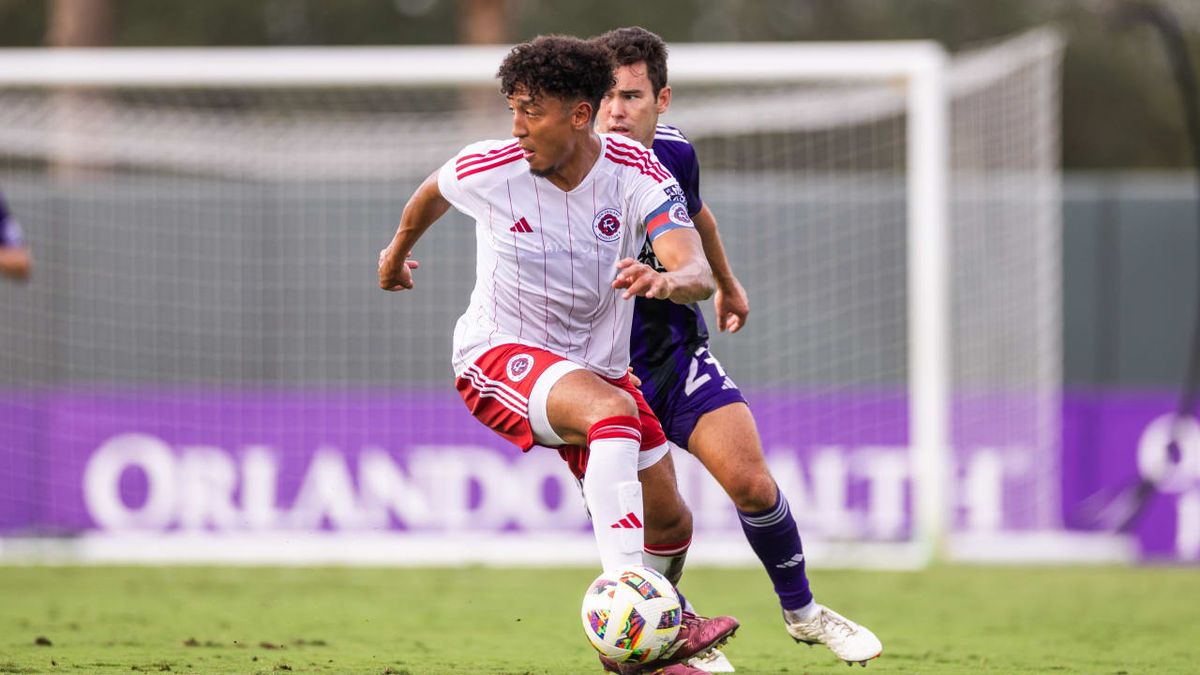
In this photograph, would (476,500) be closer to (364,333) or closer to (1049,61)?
(364,333)

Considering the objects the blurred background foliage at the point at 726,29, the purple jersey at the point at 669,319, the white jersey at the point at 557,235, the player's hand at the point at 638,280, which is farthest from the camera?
the blurred background foliage at the point at 726,29

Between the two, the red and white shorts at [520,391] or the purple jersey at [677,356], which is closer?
the red and white shorts at [520,391]

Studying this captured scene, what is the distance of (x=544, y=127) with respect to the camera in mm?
5008

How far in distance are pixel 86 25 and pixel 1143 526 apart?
1324 centimetres

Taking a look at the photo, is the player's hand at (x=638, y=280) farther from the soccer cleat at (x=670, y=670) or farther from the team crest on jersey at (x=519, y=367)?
the soccer cleat at (x=670, y=670)

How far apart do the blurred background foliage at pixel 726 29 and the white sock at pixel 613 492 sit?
2478cm

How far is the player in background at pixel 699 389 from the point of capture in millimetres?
5773

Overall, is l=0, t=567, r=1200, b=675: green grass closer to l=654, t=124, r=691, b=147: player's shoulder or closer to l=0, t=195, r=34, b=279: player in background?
l=0, t=195, r=34, b=279: player in background

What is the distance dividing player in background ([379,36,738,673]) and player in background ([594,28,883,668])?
435 millimetres

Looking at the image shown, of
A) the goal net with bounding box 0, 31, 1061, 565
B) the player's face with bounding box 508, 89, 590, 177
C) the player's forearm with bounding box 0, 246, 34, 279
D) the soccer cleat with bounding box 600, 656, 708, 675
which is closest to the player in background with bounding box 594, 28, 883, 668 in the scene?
the soccer cleat with bounding box 600, 656, 708, 675

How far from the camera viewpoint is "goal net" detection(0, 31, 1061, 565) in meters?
11.3

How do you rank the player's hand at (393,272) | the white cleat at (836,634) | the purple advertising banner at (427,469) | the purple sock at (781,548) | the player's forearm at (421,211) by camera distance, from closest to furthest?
1. the player's forearm at (421,211)
2. the player's hand at (393,272)
3. the white cleat at (836,634)
4. the purple sock at (781,548)
5. the purple advertising banner at (427,469)

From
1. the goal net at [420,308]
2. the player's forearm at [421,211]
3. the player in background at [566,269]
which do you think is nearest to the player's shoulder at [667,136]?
the player in background at [566,269]

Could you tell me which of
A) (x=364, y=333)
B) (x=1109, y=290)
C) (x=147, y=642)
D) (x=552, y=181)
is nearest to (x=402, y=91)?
(x=364, y=333)
